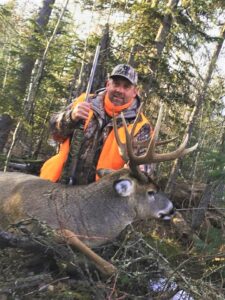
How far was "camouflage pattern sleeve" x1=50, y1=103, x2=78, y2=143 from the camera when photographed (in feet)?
19.8

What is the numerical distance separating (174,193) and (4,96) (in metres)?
5.03

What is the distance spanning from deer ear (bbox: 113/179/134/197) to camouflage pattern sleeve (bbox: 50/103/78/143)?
123 centimetres

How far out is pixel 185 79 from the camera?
1354cm

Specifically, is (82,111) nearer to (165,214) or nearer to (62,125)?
(62,125)

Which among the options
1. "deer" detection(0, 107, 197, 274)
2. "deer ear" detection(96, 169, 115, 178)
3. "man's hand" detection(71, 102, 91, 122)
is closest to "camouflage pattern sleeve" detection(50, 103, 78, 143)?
"man's hand" detection(71, 102, 91, 122)

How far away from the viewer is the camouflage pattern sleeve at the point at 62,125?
6.03 m

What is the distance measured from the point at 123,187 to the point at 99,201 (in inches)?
11.3

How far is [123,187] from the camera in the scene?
16.7 ft

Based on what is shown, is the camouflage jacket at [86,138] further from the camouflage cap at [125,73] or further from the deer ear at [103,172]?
the deer ear at [103,172]

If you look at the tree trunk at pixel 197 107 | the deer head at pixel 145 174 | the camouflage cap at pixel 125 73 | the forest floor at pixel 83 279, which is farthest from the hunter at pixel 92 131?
the tree trunk at pixel 197 107

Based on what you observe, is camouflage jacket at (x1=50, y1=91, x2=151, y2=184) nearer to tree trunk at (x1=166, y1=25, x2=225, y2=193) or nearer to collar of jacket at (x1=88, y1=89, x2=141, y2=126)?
collar of jacket at (x1=88, y1=89, x2=141, y2=126)

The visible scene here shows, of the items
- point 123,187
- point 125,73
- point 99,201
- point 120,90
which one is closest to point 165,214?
point 123,187

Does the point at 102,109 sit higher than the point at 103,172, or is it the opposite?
the point at 102,109

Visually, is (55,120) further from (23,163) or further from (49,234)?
(23,163)
